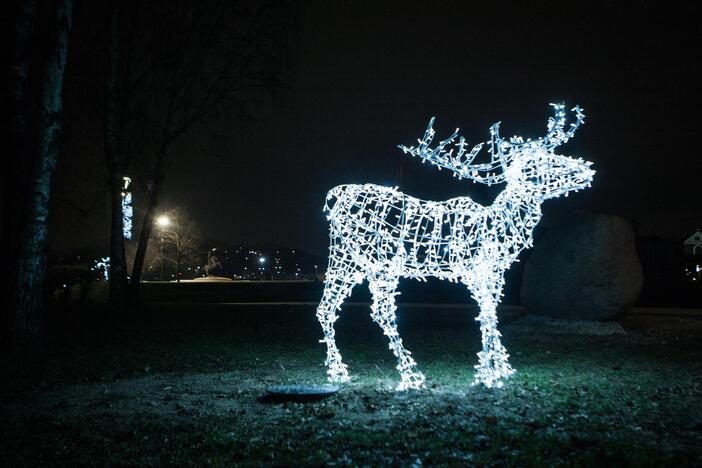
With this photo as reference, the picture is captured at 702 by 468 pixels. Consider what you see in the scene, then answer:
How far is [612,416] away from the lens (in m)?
6.09

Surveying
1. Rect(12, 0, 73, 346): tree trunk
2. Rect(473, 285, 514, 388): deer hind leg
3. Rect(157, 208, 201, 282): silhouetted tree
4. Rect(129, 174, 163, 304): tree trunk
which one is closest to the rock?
Rect(473, 285, 514, 388): deer hind leg

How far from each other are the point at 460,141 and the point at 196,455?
4.75 meters

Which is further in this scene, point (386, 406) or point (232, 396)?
point (232, 396)

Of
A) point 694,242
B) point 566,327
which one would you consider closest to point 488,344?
point 566,327

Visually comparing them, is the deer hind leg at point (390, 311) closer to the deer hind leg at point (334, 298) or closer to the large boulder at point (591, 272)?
the deer hind leg at point (334, 298)

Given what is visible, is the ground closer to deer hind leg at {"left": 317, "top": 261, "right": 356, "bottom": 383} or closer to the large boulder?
deer hind leg at {"left": 317, "top": 261, "right": 356, "bottom": 383}

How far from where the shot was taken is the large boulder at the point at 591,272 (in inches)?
547

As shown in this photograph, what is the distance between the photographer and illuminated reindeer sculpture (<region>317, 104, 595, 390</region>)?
7.48 m

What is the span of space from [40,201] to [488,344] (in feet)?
26.2

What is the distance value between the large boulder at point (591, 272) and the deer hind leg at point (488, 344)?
6.80m

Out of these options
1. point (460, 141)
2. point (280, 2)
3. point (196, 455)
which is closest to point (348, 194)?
point (460, 141)

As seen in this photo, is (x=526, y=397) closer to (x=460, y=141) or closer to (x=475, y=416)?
(x=475, y=416)

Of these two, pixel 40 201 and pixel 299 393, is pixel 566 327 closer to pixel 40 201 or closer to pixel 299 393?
pixel 299 393

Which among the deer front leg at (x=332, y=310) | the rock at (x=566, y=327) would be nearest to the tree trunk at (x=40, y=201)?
the deer front leg at (x=332, y=310)
